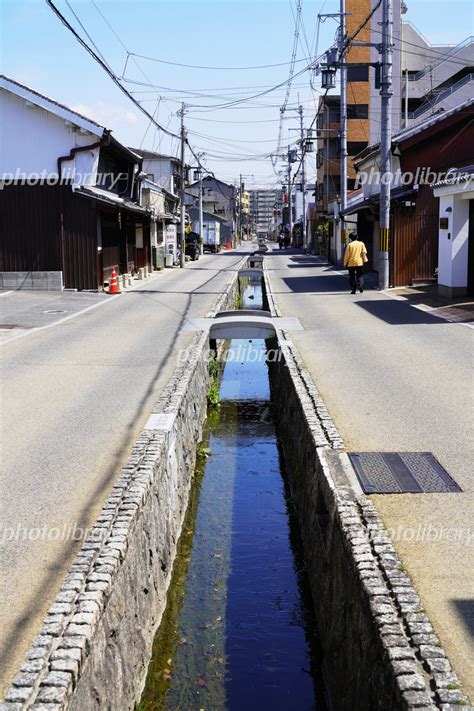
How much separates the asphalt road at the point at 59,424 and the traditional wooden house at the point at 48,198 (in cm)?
627

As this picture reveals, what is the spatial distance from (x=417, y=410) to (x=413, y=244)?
1834cm

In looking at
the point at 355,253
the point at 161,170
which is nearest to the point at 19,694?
the point at 355,253

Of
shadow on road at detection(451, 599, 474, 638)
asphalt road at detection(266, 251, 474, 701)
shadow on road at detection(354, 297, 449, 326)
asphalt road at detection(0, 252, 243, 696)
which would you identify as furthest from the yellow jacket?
shadow on road at detection(451, 599, 474, 638)

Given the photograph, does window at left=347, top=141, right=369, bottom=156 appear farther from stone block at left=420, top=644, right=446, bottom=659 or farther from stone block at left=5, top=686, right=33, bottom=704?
stone block at left=5, top=686, right=33, bottom=704

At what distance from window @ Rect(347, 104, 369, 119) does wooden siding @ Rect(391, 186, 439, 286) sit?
143ft

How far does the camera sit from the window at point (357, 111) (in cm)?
6831

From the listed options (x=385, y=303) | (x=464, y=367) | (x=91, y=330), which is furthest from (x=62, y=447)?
(x=385, y=303)

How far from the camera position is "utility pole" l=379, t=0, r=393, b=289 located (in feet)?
82.7

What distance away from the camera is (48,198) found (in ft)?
94.5

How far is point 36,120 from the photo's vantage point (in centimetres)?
2912

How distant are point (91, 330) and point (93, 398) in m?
8.00

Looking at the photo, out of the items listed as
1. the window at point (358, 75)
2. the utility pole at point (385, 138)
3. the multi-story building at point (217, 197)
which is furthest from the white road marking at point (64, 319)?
the multi-story building at point (217, 197)

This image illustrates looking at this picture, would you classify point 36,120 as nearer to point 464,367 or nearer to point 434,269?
point 434,269

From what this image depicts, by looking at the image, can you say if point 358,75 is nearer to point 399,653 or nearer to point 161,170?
point 161,170
